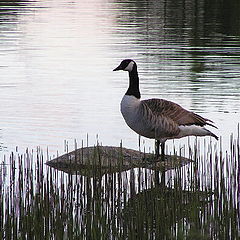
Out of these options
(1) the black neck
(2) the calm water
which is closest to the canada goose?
(1) the black neck

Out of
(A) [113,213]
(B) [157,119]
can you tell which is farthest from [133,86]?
(A) [113,213]

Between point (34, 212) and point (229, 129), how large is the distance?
11.4 metres

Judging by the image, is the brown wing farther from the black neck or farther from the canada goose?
the black neck

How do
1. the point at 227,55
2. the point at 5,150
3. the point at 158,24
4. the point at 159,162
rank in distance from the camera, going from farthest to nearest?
the point at 158,24 < the point at 227,55 < the point at 5,150 < the point at 159,162

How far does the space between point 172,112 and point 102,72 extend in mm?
17475

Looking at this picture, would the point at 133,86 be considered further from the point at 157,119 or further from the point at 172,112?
the point at 157,119

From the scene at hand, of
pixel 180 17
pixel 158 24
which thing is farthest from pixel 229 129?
pixel 180 17

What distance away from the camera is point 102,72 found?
114 feet

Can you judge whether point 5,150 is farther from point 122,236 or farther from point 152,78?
point 152,78

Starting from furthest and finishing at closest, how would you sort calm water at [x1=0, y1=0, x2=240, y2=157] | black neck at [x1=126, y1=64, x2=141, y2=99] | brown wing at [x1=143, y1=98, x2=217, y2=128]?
calm water at [x1=0, y1=0, x2=240, y2=157], black neck at [x1=126, y1=64, x2=141, y2=99], brown wing at [x1=143, y1=98, x2=217, y2=128]

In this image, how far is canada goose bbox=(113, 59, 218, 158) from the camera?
17.0m

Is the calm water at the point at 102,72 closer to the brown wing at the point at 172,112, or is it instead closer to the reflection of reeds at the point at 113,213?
the brown wing at the point at 172,112

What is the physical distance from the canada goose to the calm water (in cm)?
263

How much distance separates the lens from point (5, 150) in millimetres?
19297
